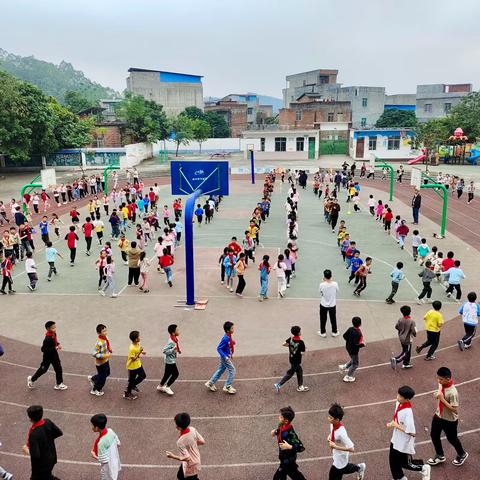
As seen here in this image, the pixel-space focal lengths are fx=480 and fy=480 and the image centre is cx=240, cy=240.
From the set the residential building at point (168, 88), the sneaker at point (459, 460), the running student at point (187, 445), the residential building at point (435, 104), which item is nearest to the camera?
the running student at point (187, 445)

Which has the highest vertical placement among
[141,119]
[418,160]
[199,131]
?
[141,119]

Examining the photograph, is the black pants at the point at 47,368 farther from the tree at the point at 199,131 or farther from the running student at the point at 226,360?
the tree at the point at 199,131

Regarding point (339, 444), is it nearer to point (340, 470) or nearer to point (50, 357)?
point (340, 470)

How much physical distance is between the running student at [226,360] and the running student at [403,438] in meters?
3.41

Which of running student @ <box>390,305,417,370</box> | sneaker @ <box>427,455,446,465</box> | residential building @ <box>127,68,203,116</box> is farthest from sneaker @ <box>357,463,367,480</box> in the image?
residential building @ <box>127,68,203,116</box>

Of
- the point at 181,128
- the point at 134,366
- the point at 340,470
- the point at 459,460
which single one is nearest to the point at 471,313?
the point at 459,460

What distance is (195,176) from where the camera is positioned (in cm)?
1578

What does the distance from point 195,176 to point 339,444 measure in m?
11.0

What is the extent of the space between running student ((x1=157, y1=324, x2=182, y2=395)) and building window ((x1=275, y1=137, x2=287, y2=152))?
54.0 meters

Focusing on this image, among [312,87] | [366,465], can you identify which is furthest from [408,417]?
[312,87]

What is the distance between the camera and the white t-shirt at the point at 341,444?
6297 mm

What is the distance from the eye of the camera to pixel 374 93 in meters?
82.1

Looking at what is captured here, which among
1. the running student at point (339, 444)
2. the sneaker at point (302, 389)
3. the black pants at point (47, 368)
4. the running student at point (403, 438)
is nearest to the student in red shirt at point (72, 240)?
the black pants at point (47, 368)

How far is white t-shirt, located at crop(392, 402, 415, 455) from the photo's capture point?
654 cm
